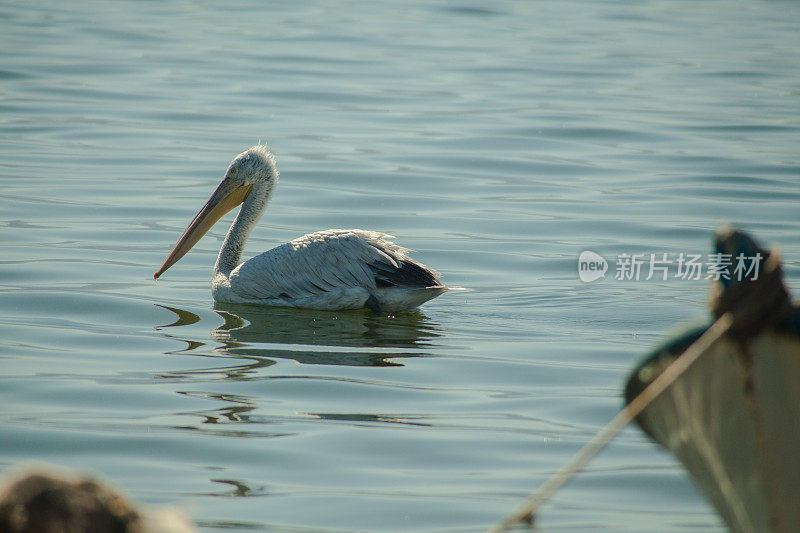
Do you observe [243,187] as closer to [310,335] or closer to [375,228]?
[375,228]

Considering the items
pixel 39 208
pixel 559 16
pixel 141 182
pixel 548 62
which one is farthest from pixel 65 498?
pixel 559 16

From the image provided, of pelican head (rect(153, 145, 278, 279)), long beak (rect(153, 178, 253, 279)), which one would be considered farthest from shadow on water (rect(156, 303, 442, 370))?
pelican head (rect(153, 145, 278, 279))

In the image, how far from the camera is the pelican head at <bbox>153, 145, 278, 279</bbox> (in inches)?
273

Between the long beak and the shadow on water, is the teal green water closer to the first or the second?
the shadow on water

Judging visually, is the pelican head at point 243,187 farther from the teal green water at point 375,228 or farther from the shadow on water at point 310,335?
the shadow on water at point 310,335

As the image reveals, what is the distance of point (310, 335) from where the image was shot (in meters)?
5.72

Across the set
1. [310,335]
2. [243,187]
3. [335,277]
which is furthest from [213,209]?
[310,335]

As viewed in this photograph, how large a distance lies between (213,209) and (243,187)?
9.4 inches

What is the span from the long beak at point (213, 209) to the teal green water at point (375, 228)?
0.96ft

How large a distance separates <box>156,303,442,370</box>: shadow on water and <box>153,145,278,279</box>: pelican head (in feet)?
2.53

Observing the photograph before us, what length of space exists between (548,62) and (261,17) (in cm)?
744

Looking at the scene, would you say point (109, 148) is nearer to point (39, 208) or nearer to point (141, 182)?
point (141, 182)

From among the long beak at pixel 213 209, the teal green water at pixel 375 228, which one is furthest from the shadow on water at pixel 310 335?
the long beak at pixel 213 209

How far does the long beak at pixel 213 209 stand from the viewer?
682 centimetres
